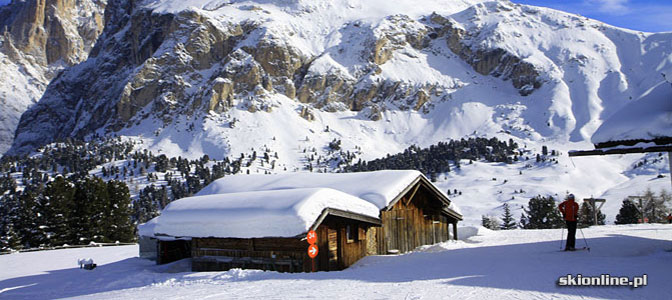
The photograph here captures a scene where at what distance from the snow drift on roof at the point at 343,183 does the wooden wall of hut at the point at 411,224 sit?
941 millimetres

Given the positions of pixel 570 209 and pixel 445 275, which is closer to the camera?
pixel 445 275

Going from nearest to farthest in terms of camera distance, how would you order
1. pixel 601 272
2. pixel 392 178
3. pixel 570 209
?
1. pixel 601 272
2. pixel 570 209
3. pixel 392 178

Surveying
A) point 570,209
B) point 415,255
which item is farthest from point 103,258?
point 570,209

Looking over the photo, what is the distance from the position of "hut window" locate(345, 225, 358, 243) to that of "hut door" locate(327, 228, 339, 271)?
31.4 inches

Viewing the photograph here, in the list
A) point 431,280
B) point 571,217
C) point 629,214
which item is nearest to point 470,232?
point 571,217

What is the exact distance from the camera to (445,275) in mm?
11508

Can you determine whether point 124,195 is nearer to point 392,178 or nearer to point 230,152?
point 392,178

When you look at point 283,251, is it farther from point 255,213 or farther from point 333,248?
point 333,248

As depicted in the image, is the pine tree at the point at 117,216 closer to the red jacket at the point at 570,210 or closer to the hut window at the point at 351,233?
the hut window at the point at 351,233

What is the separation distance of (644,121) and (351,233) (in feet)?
33.5

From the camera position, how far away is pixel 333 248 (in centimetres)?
1694

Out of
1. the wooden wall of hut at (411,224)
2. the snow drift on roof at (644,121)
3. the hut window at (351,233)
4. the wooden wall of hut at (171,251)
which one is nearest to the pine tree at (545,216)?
the wooden wall of hut at (411,224)

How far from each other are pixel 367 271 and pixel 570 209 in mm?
6579

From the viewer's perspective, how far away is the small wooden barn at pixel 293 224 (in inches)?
607
